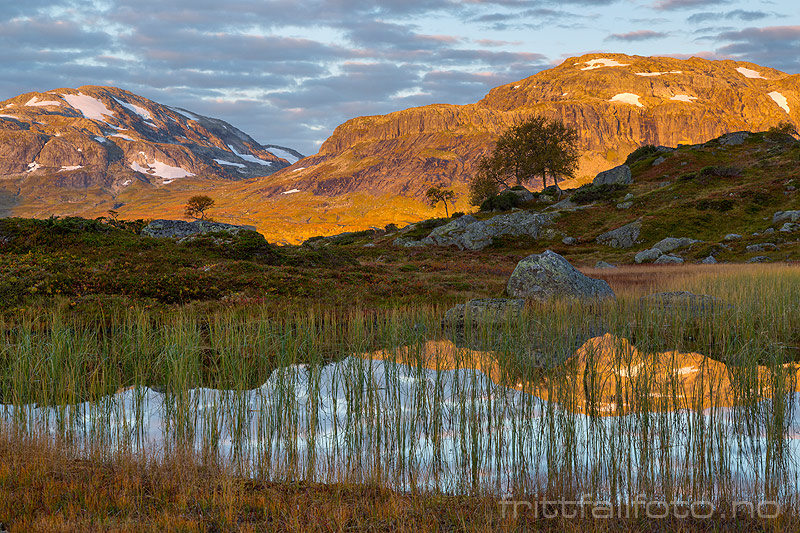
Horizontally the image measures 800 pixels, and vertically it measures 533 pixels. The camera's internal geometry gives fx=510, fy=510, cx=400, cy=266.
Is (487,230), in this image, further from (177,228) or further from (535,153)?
(177,228)

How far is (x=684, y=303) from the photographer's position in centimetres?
1667

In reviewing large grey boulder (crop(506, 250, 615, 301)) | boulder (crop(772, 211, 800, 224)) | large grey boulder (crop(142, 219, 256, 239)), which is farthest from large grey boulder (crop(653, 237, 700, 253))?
large grey boulder (crop(142, 219, 256, 239))

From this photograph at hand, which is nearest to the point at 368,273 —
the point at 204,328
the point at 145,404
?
the point at 204,328

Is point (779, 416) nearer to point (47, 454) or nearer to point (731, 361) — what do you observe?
point (731, 361)

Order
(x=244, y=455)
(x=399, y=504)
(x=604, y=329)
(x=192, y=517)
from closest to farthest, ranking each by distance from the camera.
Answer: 1. (x=192, y=517)
2. (x=399, y=504)
3. (x=244, y=455)
4. (x=604, y=329)

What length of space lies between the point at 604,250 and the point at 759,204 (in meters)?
16.3

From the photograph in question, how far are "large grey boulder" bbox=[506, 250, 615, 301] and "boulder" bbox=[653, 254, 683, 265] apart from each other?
59.5ft

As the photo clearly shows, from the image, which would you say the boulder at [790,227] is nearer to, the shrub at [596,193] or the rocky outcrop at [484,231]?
the rocky outcrop at [484,231]

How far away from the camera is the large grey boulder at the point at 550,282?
70.8 feet

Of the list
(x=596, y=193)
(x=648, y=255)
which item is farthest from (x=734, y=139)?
(x=648, y=255)

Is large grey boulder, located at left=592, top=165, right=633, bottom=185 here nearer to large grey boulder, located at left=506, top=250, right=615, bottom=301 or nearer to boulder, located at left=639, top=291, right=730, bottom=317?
large grey boulder, located at left=506, top=250, right=615, bottom=301

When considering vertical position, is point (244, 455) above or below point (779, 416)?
below

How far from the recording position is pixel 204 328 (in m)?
16.5

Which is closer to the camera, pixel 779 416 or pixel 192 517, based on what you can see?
pixel 192 517
